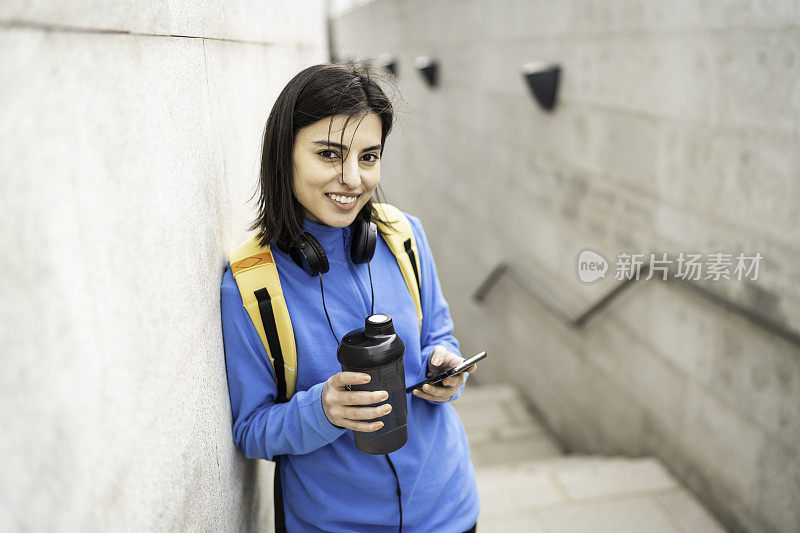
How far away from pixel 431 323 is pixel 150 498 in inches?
37.6

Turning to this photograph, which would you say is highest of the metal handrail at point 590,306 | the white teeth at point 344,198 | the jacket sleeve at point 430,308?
the white teeth at point 344,198

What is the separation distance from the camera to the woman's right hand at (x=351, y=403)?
4.08ft

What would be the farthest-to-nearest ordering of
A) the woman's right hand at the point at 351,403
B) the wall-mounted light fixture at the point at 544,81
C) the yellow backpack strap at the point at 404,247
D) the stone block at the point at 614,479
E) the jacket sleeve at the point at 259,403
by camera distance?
the wall-mounted light fixture at the point at 544,81 → the stone block at the point at 614,479 → the yellow backpack strap at the point at 404,247 → the jacket sleeve at the point at 259,403 → the woman's right hand at the point at 351,403

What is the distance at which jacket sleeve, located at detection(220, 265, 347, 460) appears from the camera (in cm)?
135

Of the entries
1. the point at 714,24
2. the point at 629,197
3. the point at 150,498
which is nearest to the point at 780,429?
the point at 629,197

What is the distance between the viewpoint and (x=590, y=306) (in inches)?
158

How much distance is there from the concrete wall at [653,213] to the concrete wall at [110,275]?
0.68 m

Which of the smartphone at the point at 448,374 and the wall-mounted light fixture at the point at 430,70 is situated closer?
the smartphone at the point at 448,374

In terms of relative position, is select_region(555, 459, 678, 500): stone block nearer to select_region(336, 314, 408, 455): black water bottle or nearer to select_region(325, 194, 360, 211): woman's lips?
select_region(336, 314, 408, 455): black water bottle

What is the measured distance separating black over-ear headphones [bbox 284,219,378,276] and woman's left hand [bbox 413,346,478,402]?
1.01ft

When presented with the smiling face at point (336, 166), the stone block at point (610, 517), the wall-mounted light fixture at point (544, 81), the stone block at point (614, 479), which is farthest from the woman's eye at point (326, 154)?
the wall-mounted light fixture at point (544, 81)

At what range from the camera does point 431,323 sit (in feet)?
5.70

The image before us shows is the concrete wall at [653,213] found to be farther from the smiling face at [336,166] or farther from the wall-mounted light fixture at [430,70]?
the wall-mounted light fixture at [430,70]

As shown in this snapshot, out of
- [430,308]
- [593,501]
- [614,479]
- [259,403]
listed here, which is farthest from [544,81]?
[259,403]
